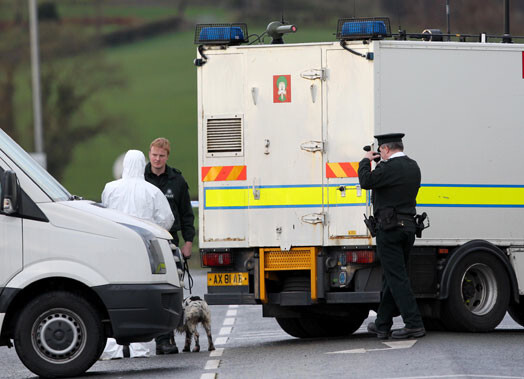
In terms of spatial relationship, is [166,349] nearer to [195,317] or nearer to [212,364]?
[195,317]

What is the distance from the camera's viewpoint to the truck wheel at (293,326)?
15250mm

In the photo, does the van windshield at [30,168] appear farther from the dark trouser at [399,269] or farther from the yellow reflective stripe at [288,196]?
the dark trouser at [399,269]

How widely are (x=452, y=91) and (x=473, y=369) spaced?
13.2 ft

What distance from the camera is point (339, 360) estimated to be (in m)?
12.0

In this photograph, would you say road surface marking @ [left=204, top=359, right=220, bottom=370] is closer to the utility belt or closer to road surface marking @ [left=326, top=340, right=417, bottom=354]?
road surface marking @ [left=326, top=340, right=417, bottom=354]

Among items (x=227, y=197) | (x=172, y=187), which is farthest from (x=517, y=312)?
(x=172, y=187)

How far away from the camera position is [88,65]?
4294 cm

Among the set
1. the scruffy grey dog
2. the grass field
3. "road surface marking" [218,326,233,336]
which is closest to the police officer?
the scruffy grey dog

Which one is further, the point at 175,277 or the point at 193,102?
the point at 193,102

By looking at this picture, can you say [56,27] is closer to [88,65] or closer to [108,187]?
[88,65]

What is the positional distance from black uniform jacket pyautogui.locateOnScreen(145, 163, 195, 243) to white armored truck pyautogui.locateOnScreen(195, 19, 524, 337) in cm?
52

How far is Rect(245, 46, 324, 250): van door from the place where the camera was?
45.5 ft

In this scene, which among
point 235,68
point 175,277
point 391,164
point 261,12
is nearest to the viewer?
point 175,277

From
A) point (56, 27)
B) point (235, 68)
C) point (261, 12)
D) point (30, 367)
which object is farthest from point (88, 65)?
point (30, 367)
